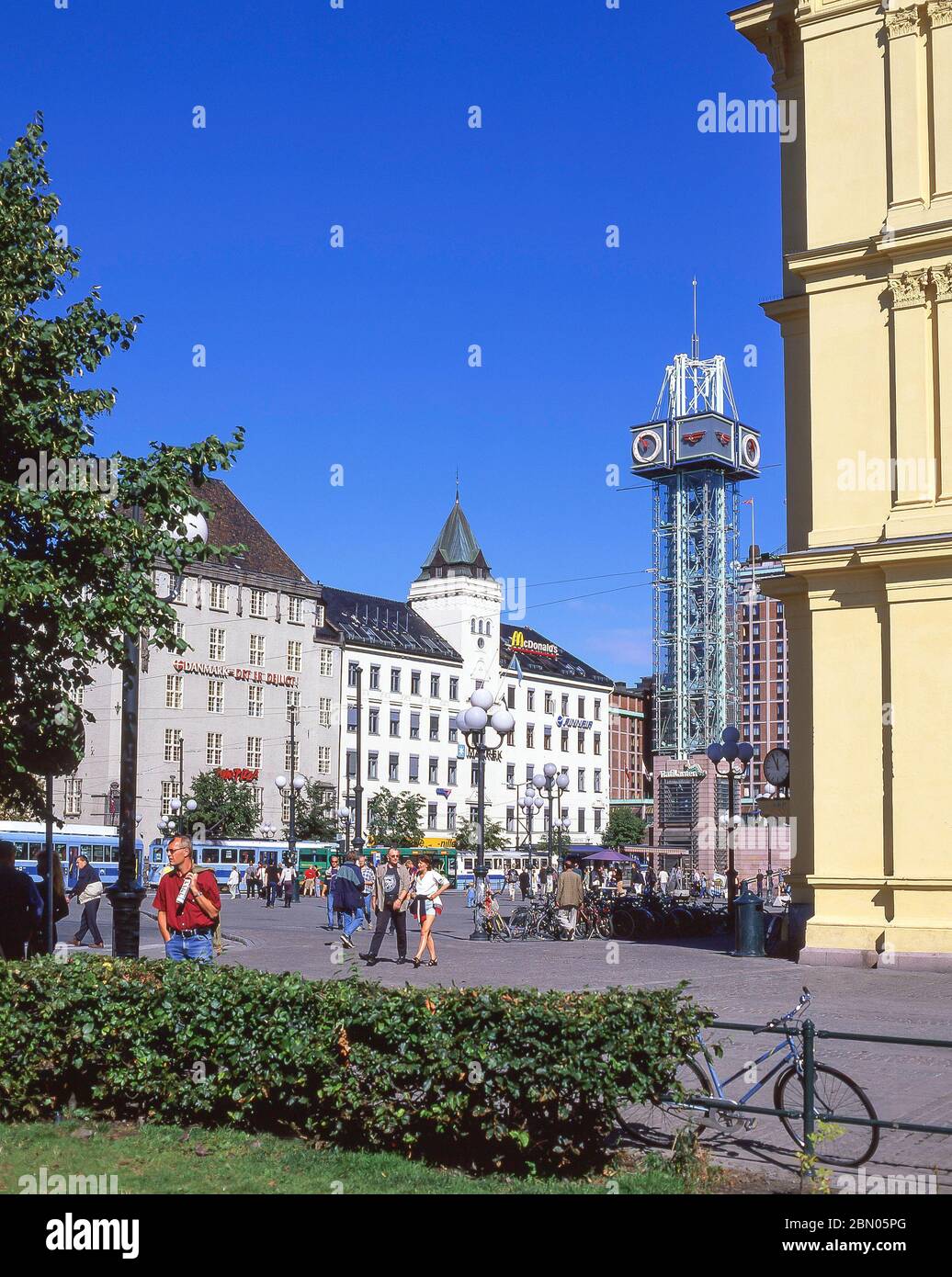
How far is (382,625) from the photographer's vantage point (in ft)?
366

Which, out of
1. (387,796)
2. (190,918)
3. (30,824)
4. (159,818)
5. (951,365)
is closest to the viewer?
(190,918)

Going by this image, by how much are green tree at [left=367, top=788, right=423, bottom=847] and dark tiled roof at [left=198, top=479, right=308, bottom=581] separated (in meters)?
16.5

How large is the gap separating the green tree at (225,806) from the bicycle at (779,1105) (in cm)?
7406

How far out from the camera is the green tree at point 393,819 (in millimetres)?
96062

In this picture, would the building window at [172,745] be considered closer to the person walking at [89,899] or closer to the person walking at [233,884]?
the person walking at [233,884]

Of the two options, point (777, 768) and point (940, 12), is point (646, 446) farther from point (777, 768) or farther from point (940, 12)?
point (940, 12)

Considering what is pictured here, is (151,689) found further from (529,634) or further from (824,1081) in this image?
(824,1081)

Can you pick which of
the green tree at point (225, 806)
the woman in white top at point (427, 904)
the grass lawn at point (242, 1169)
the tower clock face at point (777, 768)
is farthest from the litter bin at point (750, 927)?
the green tree at point (225, 806)

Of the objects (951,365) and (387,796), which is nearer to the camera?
(951,365)

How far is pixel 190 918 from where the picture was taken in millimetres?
15359

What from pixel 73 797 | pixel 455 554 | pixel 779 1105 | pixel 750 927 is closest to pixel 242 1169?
pixel 779 1105

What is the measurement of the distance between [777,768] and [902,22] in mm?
13511

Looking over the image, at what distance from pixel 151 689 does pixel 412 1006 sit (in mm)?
82672
